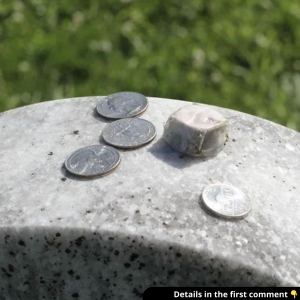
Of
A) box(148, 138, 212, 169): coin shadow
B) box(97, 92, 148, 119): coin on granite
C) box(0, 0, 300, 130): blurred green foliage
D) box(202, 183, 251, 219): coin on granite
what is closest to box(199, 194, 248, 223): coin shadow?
box(202, 183, 251, 219): coin on granite

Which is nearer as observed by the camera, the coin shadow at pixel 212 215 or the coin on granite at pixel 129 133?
the coin shadow at pixel 212 215

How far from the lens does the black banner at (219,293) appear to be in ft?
4.52

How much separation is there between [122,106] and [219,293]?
27.5 inches

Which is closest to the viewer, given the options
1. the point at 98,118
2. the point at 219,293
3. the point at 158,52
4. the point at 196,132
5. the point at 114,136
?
the point at 219,293

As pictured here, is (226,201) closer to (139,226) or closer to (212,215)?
(212,215)

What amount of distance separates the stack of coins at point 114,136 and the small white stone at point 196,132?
92mm

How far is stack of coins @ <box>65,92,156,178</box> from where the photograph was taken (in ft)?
5.24

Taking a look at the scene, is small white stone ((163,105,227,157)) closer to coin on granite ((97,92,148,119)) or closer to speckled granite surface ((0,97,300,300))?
speckled granite surface ((0,97,300,300))

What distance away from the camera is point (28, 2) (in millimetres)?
3666

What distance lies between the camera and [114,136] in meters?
1.70

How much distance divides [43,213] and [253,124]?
755 millimetres

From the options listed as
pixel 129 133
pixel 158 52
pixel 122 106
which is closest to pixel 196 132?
pixel 129 133

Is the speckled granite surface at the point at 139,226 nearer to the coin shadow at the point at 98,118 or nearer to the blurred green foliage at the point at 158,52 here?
the coin shadow at the point at 98,118

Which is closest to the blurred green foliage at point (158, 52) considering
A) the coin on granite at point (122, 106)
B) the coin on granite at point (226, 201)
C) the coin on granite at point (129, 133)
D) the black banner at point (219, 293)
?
the coin on granite at point (122, 106)
